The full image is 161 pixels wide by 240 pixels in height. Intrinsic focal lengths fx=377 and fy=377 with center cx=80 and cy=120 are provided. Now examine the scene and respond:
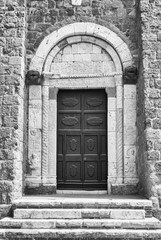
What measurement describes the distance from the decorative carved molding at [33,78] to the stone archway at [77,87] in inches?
4.4

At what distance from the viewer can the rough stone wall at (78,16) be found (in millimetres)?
7562

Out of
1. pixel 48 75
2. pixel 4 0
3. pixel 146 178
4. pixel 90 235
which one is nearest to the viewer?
pixel 90 235

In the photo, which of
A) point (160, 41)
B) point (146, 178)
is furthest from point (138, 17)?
point (146, 178)

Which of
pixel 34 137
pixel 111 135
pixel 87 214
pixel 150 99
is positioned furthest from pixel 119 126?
pixel 87 214

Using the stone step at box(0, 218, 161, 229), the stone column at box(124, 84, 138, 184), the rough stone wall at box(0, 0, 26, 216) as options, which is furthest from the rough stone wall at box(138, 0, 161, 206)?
the rough stone wall at box(0, 0, 26, 216)

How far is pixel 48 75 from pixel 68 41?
2.67 ft

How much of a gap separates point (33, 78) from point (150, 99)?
2310mm

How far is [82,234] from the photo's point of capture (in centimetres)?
545

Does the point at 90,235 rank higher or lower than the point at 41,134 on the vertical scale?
lower

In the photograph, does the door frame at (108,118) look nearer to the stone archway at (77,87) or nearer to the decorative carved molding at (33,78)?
the stone archway at (77,87)

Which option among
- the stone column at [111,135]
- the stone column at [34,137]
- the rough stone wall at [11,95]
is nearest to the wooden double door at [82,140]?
the stone column at [111,135]

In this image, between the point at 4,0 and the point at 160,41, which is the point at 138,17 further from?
the point at 4,0

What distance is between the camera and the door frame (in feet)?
23.8

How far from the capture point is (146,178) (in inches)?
256
